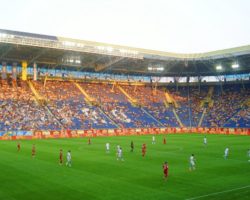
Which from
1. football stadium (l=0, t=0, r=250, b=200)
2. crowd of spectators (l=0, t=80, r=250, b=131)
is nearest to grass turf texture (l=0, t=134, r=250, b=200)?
football stadium (l=0, t=0, r=250, b=200)

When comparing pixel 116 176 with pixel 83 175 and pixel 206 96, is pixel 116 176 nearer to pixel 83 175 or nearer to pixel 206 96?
pixel 83 175

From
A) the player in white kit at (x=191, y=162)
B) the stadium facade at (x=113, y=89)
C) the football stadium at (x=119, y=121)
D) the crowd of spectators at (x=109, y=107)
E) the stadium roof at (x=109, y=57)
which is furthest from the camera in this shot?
the crowd of spectators at (x=109, y=107)

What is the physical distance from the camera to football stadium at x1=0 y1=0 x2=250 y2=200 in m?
24.6

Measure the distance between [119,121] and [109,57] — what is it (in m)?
15.6

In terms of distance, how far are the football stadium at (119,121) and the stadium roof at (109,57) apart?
25cm

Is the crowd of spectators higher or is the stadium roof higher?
the stadium roof

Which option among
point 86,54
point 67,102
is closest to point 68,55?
point 86,54

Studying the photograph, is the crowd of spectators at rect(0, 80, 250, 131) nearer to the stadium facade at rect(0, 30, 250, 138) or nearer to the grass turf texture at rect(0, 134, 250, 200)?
the stadium facade at rect(0, 30, 250, 138)

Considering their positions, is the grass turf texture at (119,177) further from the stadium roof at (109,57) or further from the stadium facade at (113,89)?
the stadium roof at (109,57)

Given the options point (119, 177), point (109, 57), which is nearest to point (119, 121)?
point (109, 57)

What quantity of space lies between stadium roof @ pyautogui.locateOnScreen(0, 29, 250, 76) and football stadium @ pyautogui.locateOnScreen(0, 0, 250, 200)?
0.25 metres

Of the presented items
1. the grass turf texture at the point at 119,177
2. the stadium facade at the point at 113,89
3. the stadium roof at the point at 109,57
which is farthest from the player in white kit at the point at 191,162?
the stadium roof at the point at 109,57

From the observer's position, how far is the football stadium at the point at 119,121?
80.6 ft

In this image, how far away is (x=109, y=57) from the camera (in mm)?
80062
